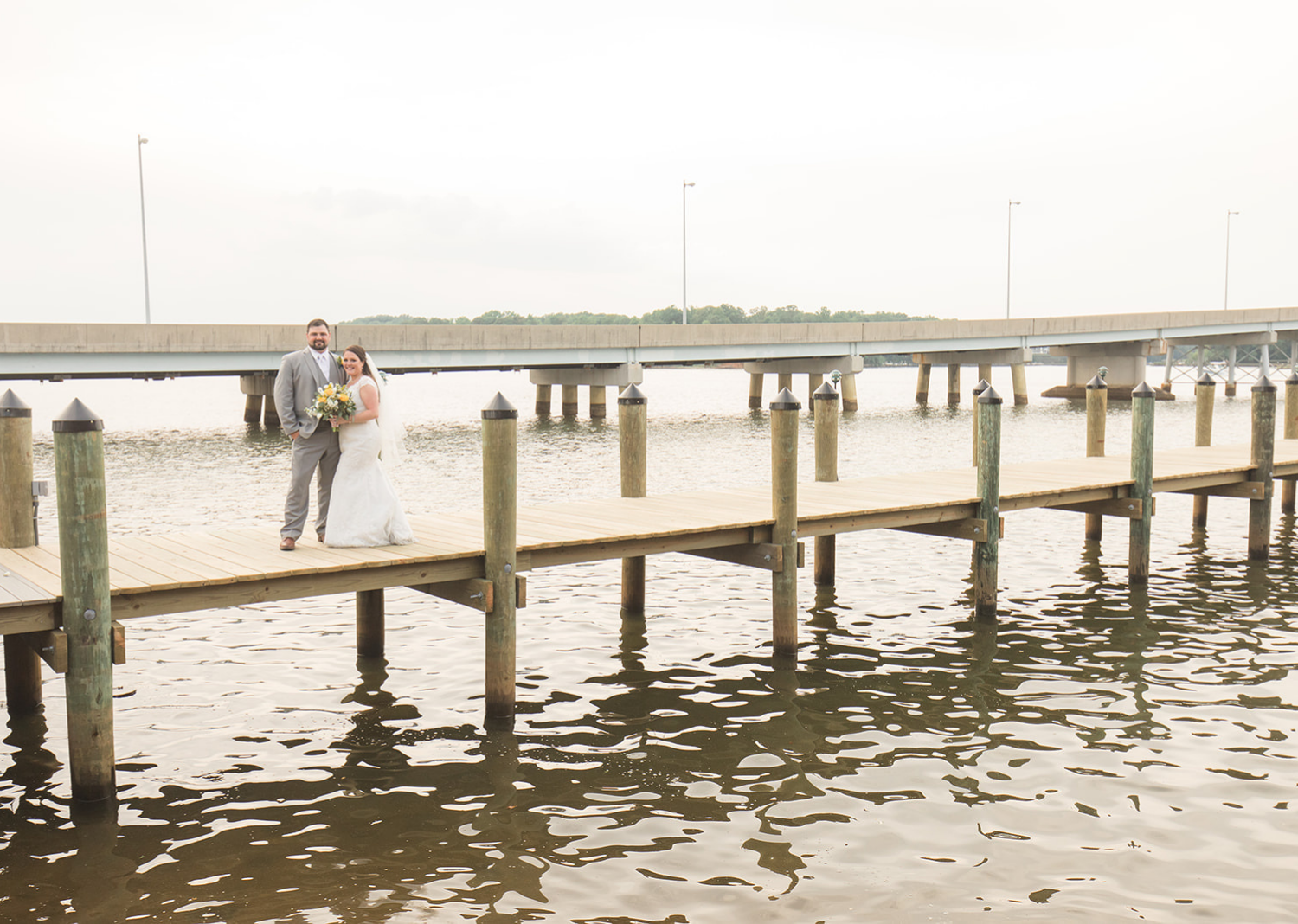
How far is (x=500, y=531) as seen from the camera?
8.68 meters

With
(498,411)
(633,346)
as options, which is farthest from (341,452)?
(633,346)

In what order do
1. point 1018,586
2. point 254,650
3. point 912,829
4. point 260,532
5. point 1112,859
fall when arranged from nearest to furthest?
point 1112,859 < point 912,829 < point 260,532 < point 254,650 < point 1018,586

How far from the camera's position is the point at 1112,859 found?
6664 millimetres

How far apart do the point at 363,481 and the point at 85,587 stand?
8.65ft

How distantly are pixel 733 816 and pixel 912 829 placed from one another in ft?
3.54

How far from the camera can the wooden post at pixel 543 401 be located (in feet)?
168

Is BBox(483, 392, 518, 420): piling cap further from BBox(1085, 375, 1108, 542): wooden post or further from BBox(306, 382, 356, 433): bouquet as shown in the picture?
BBox(1085, 375, 1108, 542): wooden post

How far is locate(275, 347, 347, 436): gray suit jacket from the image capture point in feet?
30.6

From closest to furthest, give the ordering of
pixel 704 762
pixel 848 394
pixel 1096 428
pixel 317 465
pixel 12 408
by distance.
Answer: pixel 704 762, pixel 12 408, pixel 317 465, pixel 1096 428, pixel 848 394

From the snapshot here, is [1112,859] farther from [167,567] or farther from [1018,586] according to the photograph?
[1018,586]

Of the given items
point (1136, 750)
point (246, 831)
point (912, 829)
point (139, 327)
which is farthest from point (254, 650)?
point (139, 327)

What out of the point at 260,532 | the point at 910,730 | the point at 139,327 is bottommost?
the point at 910,730

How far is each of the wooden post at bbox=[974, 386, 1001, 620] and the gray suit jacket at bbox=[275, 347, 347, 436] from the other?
6.40 m

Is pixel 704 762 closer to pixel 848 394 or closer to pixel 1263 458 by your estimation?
pixel 1263 458
